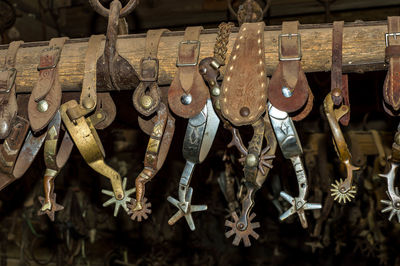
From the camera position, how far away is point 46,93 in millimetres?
1665

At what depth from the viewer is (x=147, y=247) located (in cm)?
464

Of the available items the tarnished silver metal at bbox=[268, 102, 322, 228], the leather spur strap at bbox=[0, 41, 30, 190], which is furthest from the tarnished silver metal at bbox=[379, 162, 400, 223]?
the leather spur strap at bbox=[0, 41, 30, 190]

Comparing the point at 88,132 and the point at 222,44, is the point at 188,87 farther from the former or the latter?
the point at 88,132

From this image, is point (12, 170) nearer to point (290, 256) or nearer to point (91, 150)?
point (91, 150)

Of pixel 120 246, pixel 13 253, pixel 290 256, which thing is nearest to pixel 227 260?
pixel 290 256

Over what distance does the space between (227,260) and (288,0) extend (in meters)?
2.10

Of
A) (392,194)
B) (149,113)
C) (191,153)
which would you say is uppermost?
(149,113)

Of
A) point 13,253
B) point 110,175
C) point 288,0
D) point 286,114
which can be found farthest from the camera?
point 13,253

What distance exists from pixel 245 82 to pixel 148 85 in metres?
0.29

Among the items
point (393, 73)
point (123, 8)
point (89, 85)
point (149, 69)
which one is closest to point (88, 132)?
point (89, 85)

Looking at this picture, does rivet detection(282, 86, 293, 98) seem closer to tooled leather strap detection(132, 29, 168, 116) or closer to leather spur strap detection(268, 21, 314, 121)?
leather spur strap detection(268, 21, 314, 121)

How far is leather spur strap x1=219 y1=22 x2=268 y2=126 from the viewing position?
1.49m

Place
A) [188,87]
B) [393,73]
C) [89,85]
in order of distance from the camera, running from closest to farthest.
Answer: [393,73] < [188,87] < [89,85]

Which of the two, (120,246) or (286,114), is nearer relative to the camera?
(286,114)
